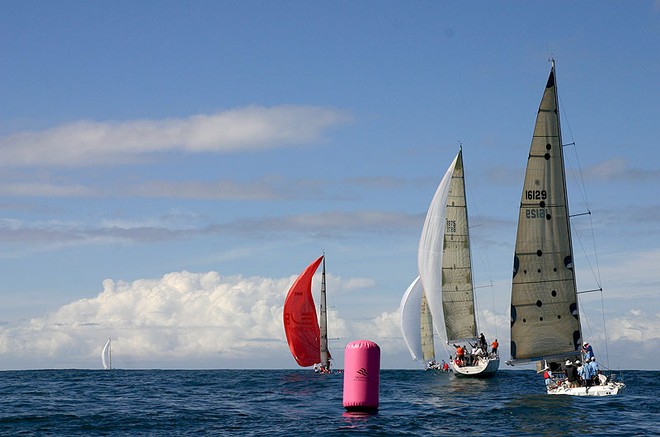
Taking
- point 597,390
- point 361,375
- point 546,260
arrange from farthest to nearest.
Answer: point 546,260, point 597,390, point 361,375

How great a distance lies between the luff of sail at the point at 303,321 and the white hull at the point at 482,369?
1770 cm

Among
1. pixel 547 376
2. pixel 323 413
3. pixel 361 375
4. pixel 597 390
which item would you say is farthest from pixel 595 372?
pixel 361 375

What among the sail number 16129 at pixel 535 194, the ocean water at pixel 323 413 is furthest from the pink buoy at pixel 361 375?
the sail number 16129 at pixel 535 194

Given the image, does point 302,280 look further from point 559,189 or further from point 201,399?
point 559,189

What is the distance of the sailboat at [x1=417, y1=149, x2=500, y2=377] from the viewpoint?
63.4 metres

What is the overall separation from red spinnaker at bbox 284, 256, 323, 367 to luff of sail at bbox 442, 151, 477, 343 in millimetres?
15026

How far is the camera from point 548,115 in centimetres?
4206

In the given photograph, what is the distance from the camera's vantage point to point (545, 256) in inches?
1658

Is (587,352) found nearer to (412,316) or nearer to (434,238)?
(434,238)

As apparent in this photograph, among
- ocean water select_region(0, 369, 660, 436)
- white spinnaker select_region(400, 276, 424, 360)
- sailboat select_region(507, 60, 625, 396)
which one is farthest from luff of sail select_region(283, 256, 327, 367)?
sailboat select_region(507, 60, 625, 396)

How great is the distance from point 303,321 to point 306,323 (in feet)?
1.09

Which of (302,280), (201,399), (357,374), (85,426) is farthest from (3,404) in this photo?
(302,280)

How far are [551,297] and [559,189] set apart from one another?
507 cm

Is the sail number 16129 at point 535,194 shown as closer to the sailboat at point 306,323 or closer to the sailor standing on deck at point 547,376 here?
the sailor standing on deck at point 547,376
